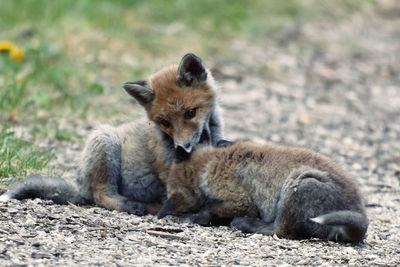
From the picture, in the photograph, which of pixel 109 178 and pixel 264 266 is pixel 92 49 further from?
pixel 264 266

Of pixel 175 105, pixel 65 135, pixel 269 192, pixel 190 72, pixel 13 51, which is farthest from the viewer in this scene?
pixel 13 51

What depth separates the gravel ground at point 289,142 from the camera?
15.9 feet

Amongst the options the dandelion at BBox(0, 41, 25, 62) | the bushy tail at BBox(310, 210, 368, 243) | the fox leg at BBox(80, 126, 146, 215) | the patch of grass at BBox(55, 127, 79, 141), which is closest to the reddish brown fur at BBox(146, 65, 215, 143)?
the fox leg at BBox(80, 126, 146, 215)

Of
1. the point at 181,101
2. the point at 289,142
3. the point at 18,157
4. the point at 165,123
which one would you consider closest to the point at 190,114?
the point at 181,101

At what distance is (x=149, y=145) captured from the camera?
22.0ft

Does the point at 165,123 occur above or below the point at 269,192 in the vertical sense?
above

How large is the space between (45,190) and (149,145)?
3.79 feet

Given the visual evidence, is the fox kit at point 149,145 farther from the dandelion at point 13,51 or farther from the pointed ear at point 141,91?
the dandelion at point 13,51

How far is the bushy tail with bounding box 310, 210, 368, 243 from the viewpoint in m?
5.22

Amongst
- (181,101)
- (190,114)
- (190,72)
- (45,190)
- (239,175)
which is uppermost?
(190,72)

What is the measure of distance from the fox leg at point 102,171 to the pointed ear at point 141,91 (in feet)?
1.67

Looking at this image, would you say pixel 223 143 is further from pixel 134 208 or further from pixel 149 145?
pixel 134 208

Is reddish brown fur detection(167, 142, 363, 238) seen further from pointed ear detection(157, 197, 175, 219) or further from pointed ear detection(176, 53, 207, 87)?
pointed ear detection(176, 53, 207, 87)

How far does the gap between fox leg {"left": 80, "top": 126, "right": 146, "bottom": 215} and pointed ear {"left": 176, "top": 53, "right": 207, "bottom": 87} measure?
945 millimetres
